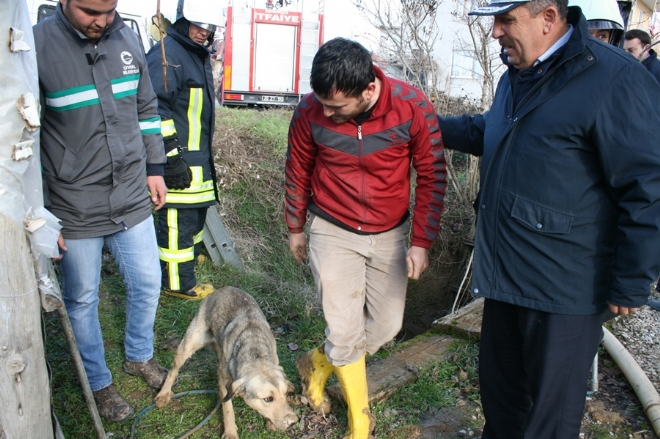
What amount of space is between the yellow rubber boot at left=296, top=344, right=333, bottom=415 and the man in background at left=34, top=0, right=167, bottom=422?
1.16 meters

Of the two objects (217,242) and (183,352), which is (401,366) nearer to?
(183,352)

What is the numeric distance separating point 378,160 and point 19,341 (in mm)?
1947

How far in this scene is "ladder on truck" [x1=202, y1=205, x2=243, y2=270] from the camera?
6113 millimetres

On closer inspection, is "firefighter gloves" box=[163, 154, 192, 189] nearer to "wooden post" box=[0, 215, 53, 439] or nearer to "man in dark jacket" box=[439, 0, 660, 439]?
"wooden post" box=[0, 215, 53, 439]

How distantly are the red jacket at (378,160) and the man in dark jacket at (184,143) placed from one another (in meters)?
1.77

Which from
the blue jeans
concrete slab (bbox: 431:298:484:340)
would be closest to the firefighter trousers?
the blue jeans

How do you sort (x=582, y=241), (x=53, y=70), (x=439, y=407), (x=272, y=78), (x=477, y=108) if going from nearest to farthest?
(x=582, y=241), (x=53, y=70), (x=439, y=407), (x=477, y=108), (x=272, y=78)

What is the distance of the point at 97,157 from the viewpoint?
3174 millimetres

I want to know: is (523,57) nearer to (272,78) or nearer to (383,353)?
(383,353)

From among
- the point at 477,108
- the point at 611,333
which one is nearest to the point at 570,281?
the point at 611,333

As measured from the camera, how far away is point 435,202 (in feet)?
10.6

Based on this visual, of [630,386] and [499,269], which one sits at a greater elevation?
[499,269]

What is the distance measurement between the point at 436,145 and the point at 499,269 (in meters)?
0.89

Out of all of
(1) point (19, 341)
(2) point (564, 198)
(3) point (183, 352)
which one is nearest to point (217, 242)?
(3) point (183, 352)
